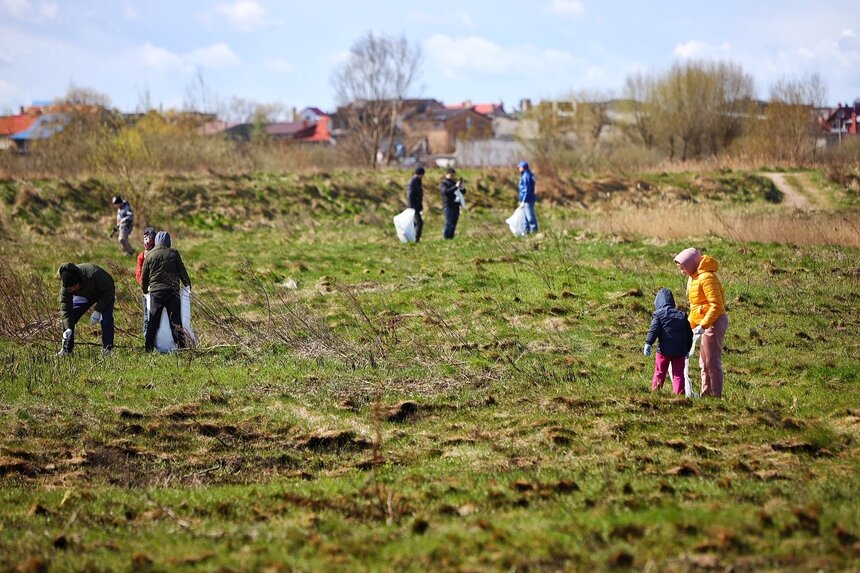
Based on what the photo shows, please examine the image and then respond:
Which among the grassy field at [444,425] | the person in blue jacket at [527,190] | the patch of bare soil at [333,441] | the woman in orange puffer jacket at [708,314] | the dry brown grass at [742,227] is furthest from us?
the person in blue jacket at [527,190]

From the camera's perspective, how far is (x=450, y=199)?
2405 centimetres

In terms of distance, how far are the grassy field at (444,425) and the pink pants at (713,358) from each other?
41cm

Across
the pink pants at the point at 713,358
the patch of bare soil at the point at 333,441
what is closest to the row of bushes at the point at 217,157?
the patch of bare soil at the point at 333,441

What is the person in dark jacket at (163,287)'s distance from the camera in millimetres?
13539

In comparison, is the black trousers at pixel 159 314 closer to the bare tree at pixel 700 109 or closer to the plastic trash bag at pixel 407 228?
the plastic trash bag at pixel 407 228

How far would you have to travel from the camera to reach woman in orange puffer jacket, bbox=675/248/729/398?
418 inches

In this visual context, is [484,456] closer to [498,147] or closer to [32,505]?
[32,505]

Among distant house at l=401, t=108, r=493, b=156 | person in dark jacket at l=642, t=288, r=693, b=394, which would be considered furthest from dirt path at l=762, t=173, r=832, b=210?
distant house at l=401, t=108, r=493, b=156

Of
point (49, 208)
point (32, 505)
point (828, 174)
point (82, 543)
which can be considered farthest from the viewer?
point (828, 174)

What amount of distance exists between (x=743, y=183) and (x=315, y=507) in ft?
120

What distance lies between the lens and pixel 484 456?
8.91m

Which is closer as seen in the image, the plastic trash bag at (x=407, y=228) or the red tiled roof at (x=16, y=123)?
the plastic trash bag at (x=407, y=228)

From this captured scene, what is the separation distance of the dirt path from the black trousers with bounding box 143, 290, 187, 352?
28.1m

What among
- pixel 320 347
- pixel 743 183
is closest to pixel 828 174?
pixel 743 183
